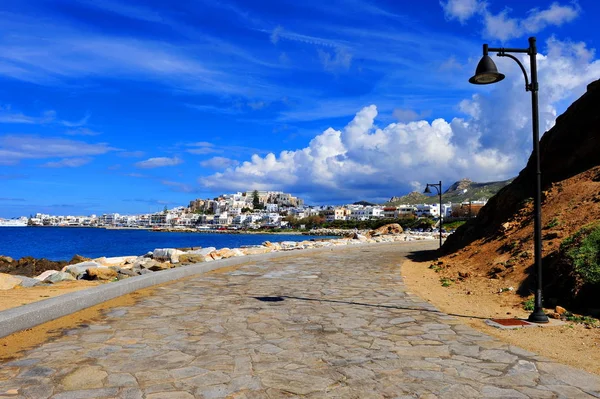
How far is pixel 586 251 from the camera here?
8086 millimetres

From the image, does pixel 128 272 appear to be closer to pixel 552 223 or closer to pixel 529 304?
pixel 529 304

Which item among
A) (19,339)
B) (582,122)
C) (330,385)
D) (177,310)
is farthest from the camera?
(582,122)

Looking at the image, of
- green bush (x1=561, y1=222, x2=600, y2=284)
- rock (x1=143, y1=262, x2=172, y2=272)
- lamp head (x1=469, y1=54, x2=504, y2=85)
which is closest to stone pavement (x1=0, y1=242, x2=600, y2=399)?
green bush (x1=561, y1=222, x2=600, y2=284)

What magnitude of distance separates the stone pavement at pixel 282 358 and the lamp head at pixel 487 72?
3.68 metres

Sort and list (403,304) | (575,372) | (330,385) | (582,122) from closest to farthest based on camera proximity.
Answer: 1. (330,385)
2. (575,372)
3. (403,304)
4. (582,122)

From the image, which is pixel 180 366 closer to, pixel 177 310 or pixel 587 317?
pixel 177 310

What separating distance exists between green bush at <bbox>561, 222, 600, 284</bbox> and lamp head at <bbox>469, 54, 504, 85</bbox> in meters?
3.53

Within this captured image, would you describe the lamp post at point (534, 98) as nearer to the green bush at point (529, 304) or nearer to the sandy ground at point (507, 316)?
the sandy ground at point (507, 316)

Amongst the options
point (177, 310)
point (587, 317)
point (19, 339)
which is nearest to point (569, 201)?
point (587, 317)

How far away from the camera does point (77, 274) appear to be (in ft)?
37.7

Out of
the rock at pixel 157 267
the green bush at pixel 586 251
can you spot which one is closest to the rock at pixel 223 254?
the rock at pixel 157 267

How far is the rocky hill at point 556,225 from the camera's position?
800 centimetres

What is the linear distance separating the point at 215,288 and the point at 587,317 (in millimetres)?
7076

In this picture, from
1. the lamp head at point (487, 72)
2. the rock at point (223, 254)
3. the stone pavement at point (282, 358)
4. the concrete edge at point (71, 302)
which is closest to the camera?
the stone pavement at point (282, 358)
